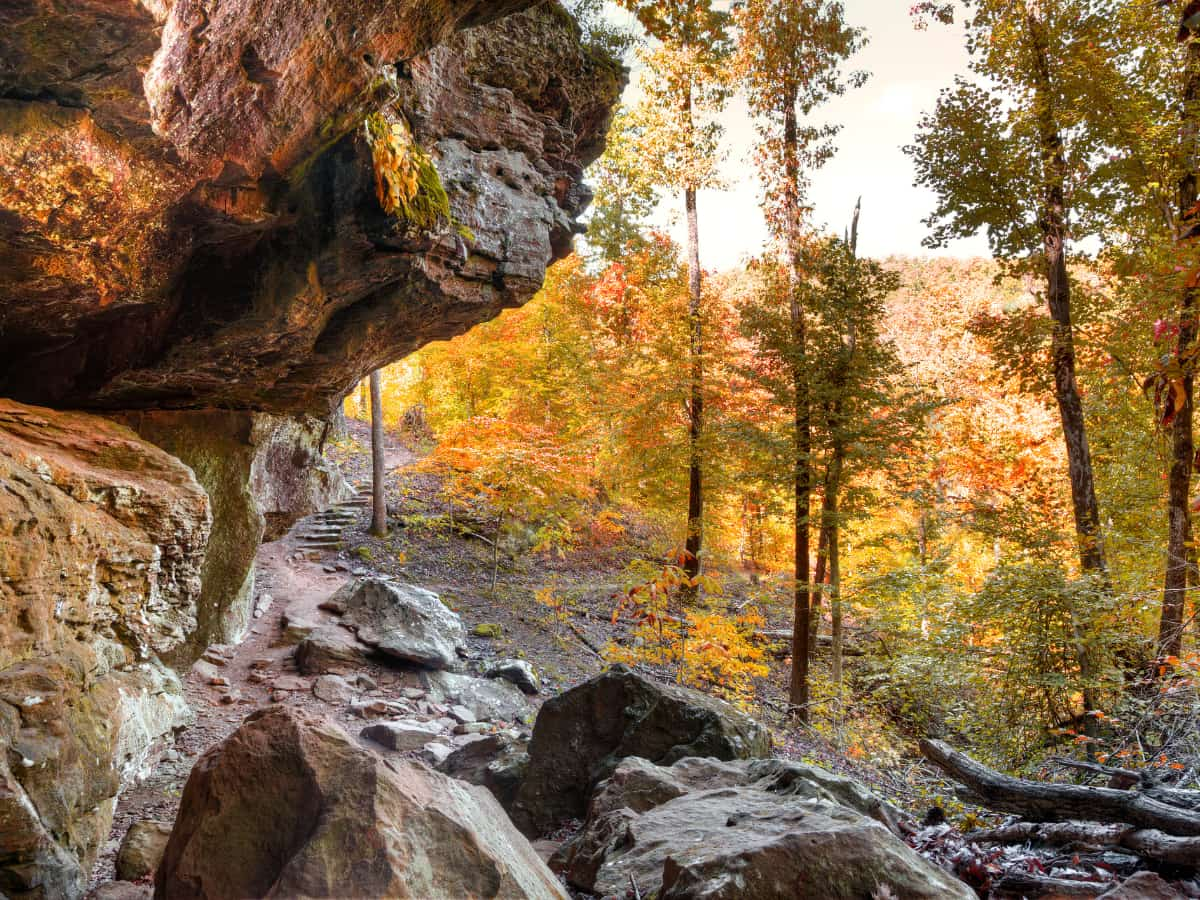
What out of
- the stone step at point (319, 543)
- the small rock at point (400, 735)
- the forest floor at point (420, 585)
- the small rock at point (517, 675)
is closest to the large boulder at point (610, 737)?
the small rock at point (400, 735)

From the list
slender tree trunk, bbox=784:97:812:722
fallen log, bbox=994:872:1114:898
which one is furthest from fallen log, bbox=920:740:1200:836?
slender tree trunk, bbox=784:97:812:722

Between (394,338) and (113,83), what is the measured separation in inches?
162

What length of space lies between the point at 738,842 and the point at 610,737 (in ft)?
9.87

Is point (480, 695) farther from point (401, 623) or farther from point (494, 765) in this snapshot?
point (494, 765)

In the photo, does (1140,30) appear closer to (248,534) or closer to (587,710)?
(587,710)

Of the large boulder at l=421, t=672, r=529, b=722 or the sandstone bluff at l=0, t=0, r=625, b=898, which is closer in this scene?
the sandstone bluff at l=0, t=0, r=625, b=898

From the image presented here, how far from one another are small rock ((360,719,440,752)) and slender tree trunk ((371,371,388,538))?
7.40m

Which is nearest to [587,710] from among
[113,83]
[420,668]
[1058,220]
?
[420,668]

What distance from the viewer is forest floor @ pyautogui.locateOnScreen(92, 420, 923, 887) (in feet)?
24.2

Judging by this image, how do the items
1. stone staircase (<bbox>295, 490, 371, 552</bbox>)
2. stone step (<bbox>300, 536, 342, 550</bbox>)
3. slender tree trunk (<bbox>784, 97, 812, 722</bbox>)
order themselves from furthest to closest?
stone staircase (<bbox>295, 490, 371, 552</bbox>) < stone step (<bbox>300, 536, 342, 550</bbox>) < slender tree trunk (<bbox>784, 97, 812, 722</bbox>)

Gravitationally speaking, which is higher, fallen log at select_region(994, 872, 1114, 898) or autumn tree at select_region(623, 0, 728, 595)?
autumn tree at select_region(623, 0, 728, 595)

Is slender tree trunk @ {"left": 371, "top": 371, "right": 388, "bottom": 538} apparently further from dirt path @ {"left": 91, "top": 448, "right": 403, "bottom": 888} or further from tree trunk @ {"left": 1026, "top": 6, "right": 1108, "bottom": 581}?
tree trunk @ {"left": 1026, "top": 6, "right": 1108, "bottom": 581}

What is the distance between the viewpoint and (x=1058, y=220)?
9.14 metres

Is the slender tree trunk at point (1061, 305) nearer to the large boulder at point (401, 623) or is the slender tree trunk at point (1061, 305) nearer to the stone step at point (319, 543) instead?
the large boulder at point (401, 623)
